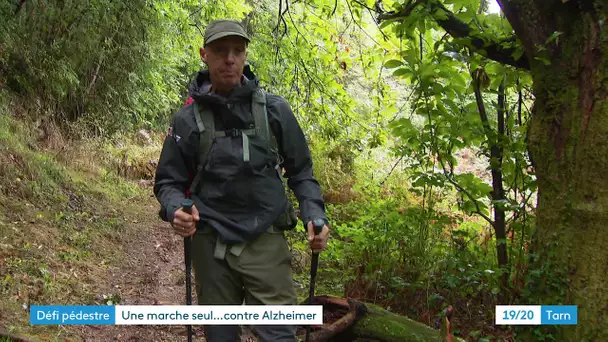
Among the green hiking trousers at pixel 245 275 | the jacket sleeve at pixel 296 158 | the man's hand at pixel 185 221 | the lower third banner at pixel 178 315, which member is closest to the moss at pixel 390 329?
the lower third banner at pixel 178 315

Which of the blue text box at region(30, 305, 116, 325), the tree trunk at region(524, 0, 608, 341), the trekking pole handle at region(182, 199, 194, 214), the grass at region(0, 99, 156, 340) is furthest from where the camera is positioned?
the grass at region(0, 99, 156, 340)

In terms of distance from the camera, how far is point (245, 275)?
310 centimetres

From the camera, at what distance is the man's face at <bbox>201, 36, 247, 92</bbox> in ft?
10.2

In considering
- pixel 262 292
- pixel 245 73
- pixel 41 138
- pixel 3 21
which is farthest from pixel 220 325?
pixel 41 138

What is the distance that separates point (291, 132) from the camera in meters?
3.17

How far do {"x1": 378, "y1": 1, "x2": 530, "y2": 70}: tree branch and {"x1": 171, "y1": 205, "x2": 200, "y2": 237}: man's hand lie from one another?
2.56 m

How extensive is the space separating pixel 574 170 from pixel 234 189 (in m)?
2.33

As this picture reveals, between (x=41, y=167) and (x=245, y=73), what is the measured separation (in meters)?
5.84

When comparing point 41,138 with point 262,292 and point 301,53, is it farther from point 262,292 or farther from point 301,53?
point 262,292

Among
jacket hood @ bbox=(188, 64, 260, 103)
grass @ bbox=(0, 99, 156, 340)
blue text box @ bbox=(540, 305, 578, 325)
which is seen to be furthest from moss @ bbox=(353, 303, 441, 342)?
grass @ bbox=(0, 99, 156, 340)

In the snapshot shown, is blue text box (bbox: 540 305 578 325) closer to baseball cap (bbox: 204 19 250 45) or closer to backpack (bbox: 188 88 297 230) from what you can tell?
backpack (bbox: 188 88 297 230)

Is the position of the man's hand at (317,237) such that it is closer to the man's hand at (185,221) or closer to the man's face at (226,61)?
the man's hand at (185,221)

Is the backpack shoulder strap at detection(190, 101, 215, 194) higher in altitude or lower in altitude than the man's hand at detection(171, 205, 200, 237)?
higher

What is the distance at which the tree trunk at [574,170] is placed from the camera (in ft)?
11.4
